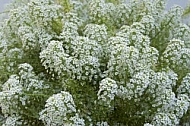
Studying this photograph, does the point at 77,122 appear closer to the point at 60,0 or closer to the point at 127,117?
the point at 127,117

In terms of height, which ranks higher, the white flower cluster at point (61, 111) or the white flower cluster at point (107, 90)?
the white flower cluster at point (107, 90)

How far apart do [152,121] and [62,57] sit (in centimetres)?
20

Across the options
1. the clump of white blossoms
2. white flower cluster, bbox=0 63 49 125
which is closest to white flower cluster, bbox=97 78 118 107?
the clump of white blossoms

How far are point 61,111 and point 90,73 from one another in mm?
121

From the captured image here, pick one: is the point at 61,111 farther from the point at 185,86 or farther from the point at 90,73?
the point at 185,86

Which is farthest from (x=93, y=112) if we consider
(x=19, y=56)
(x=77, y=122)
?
(x=19, y=56)

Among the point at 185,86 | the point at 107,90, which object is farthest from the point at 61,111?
the point at 185,86

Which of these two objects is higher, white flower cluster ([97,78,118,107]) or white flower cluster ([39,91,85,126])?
white flower cluster ([97,78,118,107])

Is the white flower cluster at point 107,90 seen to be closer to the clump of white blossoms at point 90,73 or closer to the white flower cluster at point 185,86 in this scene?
the clump of white blossoms at point 90,73

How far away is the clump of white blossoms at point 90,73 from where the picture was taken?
3.15 ft

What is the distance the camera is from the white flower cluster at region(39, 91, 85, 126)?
0.91 metres

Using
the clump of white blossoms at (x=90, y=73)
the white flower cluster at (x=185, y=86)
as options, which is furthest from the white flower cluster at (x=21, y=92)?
the white flower cluster at (x=185, y=86)

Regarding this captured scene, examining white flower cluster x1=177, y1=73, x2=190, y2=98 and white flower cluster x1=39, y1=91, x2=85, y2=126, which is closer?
white flower cluster x1=39, y1=91, x2=85, y2=126

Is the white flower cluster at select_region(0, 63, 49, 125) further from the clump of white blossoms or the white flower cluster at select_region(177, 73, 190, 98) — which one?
the white flower cluster at select_region(177, 73, 190, 98)
